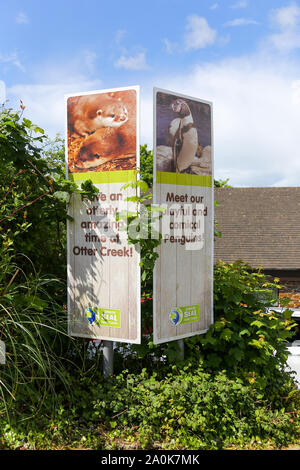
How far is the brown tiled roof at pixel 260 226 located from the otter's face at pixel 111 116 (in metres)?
10.7

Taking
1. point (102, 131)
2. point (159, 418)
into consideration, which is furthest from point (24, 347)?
point (102, 131)

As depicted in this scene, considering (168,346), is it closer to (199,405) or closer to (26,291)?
(199,405)

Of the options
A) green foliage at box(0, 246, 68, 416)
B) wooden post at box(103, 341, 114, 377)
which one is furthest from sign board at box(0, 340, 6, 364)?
wooden post at box(103, 341, 114, 377)

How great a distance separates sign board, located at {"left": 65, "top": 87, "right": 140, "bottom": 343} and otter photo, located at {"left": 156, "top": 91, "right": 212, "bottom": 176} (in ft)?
0.93

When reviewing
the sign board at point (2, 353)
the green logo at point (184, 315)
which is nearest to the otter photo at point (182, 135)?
the green logo at point (184, 315)

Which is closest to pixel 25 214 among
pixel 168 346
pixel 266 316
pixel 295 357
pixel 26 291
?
pixel 26 291

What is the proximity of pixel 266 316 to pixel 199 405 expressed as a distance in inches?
70.8

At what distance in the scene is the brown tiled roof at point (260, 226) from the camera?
1591cm

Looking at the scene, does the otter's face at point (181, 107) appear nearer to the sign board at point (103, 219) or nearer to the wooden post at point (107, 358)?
the sign board at point (103, 219)

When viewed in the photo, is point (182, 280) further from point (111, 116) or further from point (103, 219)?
point (111, 116)

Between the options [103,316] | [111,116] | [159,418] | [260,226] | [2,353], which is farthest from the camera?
[260,226]

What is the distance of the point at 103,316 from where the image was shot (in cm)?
565

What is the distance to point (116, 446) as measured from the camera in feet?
16.3

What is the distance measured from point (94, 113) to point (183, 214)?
5.28 feet
